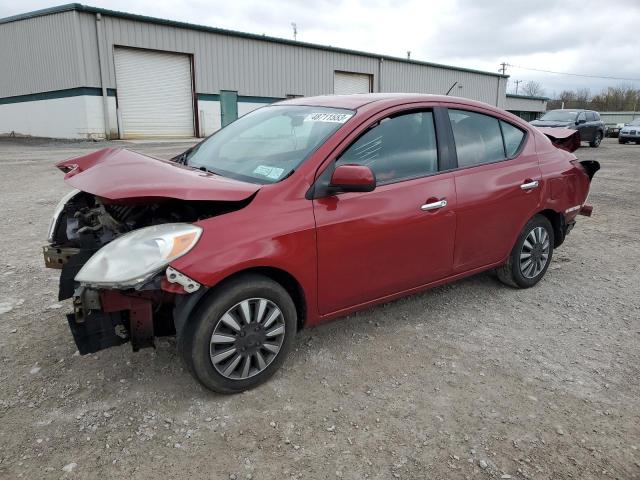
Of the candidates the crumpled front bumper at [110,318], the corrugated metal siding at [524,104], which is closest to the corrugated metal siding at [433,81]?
the corrugated metal siding at [524,104]

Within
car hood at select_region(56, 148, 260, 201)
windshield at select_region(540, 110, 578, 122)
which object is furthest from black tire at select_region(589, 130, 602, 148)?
car hood at select_region(56, 148, 260, 201)

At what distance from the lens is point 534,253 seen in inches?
173

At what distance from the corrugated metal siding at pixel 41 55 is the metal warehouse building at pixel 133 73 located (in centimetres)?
4

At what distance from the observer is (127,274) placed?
244 centimetres

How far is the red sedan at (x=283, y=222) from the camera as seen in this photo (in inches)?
100

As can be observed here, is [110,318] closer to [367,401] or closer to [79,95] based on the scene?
[367,401]

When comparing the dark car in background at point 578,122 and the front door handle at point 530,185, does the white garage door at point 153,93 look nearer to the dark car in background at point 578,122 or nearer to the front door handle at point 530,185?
the dark car in background at point 578,122

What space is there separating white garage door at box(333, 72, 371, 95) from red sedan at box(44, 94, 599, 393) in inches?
1054

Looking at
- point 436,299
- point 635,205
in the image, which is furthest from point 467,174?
point 635,205

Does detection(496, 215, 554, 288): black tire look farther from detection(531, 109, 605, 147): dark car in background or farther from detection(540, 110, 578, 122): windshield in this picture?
detection(540, 110, 578, 122): windshield

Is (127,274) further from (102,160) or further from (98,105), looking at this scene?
(98,105)

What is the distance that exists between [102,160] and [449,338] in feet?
8.52

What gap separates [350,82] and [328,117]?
28372 mm

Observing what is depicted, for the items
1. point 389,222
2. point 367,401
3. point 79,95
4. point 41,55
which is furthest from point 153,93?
point 367,401
